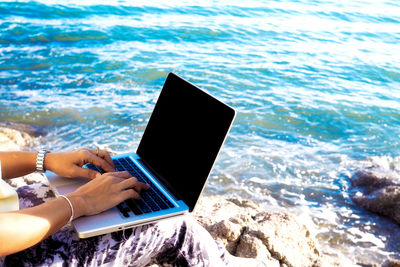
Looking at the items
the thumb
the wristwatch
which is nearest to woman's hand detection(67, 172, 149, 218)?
the thumb

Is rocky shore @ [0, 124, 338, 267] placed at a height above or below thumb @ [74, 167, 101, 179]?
below

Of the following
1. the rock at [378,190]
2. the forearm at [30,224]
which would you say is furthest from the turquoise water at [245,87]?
the forearm at [30,224]

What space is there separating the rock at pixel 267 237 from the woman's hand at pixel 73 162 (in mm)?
1358

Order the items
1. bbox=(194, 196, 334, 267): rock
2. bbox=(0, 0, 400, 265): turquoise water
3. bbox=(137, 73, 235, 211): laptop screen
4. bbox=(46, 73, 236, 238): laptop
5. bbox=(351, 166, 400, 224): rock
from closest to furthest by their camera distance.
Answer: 1. bbox=(46, 73, 236, 238): laptop
2. bbox=(137, 73, 235, 211): laptop screen
3. bbox=(194, 196, 334, 267): rock
4. bbox=(351, 166, 400, 224): rock
5. bbox=(0, 0, 400, 265): turquoise water

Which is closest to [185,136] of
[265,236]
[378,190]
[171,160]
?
[171,160]

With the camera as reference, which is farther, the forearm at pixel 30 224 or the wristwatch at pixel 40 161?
the wristwatch at pixel 40 161

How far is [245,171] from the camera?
5.77 meters

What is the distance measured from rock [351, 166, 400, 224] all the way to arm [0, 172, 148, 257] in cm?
393

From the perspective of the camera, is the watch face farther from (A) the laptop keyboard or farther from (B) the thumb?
(A) the laptop keyboard

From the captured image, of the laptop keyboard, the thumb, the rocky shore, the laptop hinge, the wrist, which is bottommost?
the rocky shore

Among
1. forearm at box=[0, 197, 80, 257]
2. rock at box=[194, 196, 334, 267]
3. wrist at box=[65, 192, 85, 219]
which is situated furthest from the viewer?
rock at box=[194, 196, 334, 267]

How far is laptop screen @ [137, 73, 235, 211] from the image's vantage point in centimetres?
216

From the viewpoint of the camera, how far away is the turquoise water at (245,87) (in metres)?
5.52

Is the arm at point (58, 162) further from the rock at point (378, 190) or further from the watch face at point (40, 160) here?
the rock at point (378, 190)
